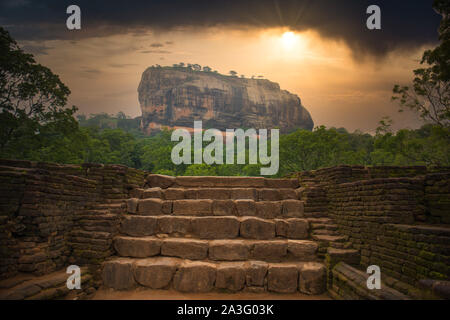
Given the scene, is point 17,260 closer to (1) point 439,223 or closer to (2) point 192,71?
(1) point 439,223

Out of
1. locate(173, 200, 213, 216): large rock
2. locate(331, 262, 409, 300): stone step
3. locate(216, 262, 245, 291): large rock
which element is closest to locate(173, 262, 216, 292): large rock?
locate(216, 262, 245, 291): large rock

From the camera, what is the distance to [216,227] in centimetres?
495

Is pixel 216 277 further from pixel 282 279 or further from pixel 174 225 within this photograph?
pixel 174 225

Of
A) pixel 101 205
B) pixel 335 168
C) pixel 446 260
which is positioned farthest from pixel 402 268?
pixel 101 205

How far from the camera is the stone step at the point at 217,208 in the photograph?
5.46m

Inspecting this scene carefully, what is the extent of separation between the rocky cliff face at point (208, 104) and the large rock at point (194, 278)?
232ft

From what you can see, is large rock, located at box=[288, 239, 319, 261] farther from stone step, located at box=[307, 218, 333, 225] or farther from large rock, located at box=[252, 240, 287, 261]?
stone step, located at box=[307, 218, 333, 225]

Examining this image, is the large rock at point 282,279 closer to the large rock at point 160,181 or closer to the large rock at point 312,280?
the large rock at point 312,280

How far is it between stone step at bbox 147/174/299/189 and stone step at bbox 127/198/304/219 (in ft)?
3.87

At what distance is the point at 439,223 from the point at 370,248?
1.13 metres

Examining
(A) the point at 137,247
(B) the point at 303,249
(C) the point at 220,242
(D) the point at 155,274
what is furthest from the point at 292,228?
(A) the point at 137,247

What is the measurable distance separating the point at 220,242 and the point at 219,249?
0.51 ft

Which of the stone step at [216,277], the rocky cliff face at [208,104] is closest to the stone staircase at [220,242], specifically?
the stone step at [216,277]

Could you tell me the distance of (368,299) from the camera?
9.61 ft
